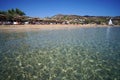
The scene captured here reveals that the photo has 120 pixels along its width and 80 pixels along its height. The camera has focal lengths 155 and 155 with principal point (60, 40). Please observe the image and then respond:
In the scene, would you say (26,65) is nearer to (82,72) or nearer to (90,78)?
(82,72)

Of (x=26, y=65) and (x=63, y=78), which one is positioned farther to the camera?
(x=26, y=65)

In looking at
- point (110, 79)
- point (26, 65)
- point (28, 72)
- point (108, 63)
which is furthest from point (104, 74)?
point (26, 65)

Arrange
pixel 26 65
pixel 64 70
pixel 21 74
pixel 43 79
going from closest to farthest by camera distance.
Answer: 1. pixel 43 79
2. pixel 21 74
3. pixel 64 70
4. pixel 26 65

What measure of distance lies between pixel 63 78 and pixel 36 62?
3170mm

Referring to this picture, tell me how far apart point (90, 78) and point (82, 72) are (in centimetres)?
82

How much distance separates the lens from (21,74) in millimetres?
7809

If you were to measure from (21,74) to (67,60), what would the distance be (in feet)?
11.7

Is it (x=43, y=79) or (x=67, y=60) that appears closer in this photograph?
(x=43, y=79)

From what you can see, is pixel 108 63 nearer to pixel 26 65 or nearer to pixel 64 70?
pixel 64 70

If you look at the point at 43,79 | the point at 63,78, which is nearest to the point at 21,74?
the point at 43,79

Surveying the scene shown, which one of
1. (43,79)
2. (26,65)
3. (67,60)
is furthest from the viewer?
(67,60)

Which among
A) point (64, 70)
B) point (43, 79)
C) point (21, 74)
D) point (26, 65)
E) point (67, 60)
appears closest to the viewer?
point (43, 79)

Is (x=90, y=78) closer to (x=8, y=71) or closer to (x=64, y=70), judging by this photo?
(x=64, y=70)

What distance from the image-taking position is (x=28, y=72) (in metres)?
8.09
